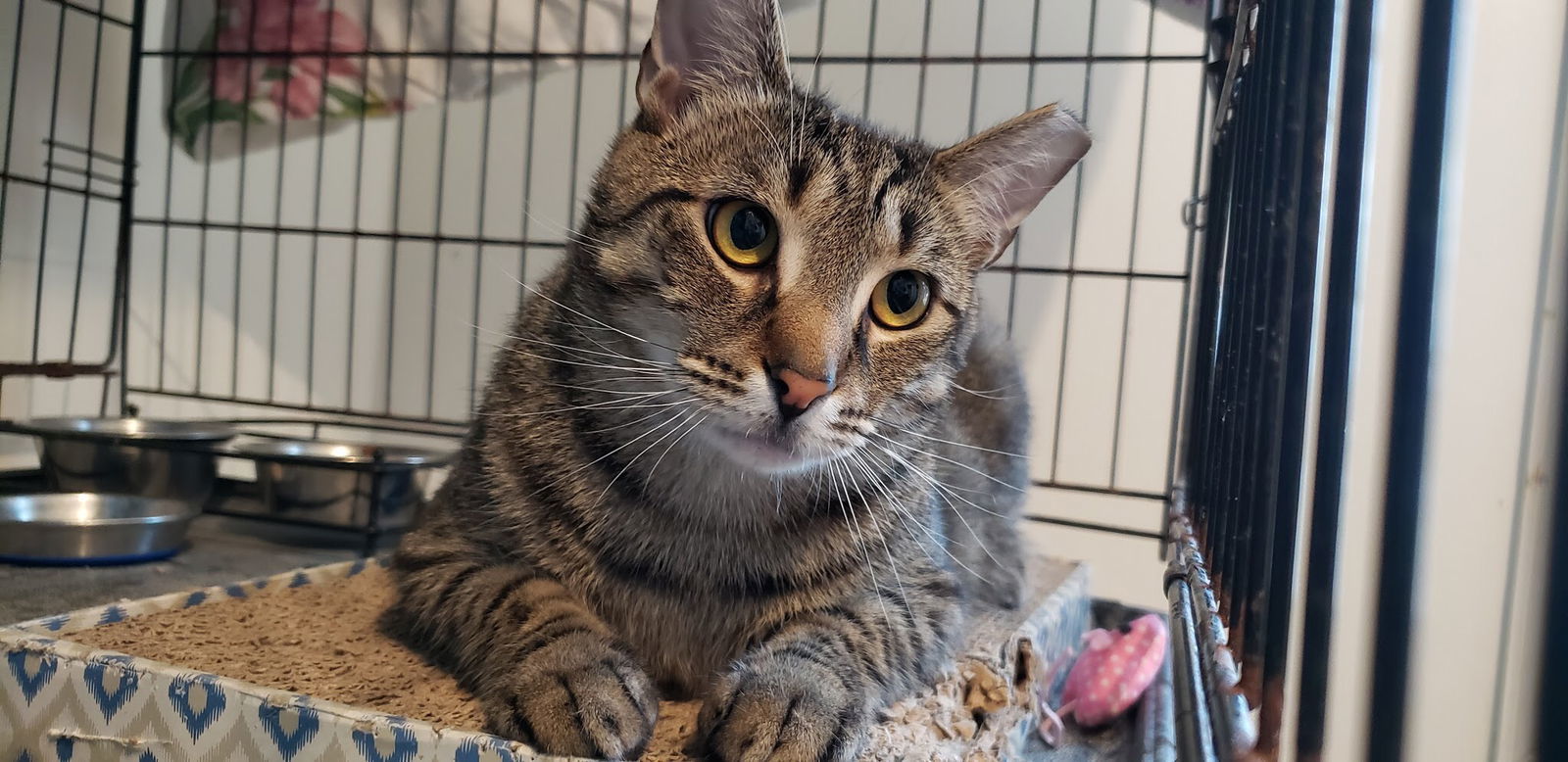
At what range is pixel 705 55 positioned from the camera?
0.96 meters

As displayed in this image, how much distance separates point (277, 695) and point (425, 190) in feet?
6.49

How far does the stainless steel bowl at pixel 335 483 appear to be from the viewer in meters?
1.78

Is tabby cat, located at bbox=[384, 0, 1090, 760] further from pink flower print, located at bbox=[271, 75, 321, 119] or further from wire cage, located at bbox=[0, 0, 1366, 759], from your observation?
pink flower print, located at bbox=[271, 75, 321, 119]

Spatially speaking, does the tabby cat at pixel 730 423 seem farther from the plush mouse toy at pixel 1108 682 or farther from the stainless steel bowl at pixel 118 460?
the stainless steel bowl at pixel 118 460

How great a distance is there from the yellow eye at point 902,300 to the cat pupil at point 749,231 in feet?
0.39

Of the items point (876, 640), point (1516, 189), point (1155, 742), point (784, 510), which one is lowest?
point (1155, 742)

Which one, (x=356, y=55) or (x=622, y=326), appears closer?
(x=622, y=326)

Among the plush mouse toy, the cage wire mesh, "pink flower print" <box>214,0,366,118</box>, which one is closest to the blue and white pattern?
the plush mouse toy

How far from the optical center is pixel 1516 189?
0.46 m

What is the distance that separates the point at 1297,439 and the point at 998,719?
0.56 m

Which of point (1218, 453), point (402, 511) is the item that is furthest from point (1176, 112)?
point (402, 511)

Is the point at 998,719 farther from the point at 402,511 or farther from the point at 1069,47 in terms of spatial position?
the point at 1069,47

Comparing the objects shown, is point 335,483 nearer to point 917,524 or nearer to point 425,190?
point 425,190

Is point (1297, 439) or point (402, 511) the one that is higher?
point (1297, 439)
